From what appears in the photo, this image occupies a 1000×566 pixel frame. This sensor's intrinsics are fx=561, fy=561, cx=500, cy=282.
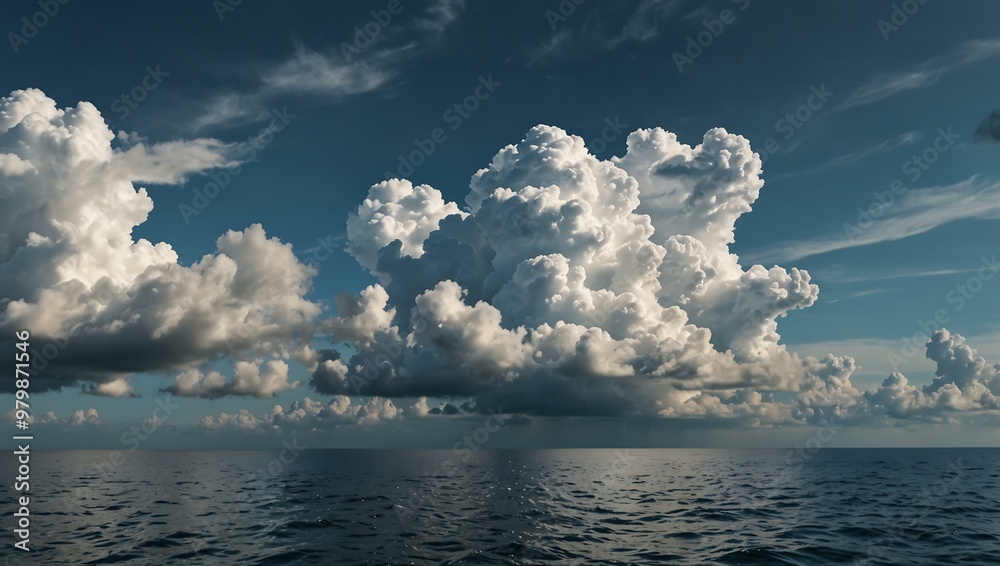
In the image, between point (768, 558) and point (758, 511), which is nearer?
A: point (768, 558)

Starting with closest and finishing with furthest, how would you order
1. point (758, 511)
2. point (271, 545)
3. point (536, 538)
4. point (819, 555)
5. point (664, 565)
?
point (664, 565)
point (819, 555)
point (271, 545)
point (536, 538)
point (758, 511)

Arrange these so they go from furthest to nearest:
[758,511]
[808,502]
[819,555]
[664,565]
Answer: [808,502] < [758,511] < [819,555] < [664,565]

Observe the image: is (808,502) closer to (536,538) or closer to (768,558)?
(768,558)

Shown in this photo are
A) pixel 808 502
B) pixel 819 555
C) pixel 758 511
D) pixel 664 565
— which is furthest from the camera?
pixel 808 502

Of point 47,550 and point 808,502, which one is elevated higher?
point 47,550

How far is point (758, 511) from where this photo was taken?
50312 millimetres

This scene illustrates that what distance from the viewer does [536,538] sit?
38469mm

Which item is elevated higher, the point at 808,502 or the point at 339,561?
the point at 339,561

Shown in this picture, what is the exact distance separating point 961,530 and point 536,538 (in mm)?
31316

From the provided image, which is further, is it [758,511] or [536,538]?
[758,511]

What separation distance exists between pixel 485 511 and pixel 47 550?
32370 mm

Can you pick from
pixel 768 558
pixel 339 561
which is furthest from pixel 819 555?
pixel 339 561

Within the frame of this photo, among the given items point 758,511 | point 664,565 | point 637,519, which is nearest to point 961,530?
point 758,511

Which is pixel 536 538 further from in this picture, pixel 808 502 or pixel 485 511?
pixel 808 502
